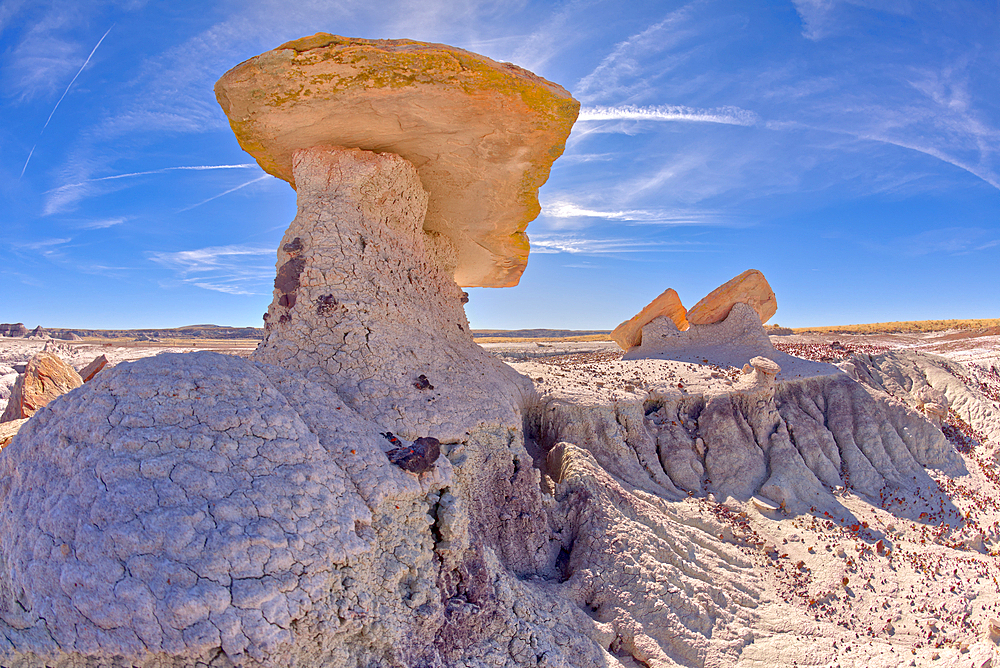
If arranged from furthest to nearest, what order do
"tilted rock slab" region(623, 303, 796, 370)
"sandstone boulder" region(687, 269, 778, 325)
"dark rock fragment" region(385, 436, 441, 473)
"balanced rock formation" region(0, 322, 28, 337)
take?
1. "balanced rock formation" region(0, 322, 28, 337)
2. "sandstone boulder" region(687, 269, 778, 325)
3. "tilted rock slab" region(623, 303, 796, 370)
4. "dark rock fragment" region(385, 436, 441, 473)

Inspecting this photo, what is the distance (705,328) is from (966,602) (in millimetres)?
7895

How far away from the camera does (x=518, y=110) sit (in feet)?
16.6

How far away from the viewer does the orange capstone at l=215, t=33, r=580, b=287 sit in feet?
14.5

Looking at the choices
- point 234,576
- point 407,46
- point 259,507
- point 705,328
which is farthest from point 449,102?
point 705,328

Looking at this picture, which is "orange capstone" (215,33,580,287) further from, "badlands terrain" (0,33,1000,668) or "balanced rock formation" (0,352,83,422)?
"balanced rock formation" (0,352,83,422)

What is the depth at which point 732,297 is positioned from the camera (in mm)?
13156

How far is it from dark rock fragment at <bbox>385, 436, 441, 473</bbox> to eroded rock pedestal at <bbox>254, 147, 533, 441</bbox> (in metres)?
0.49

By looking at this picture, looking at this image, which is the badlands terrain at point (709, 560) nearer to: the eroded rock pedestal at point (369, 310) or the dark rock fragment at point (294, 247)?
the eroded rock pedestal at point (369, 310)

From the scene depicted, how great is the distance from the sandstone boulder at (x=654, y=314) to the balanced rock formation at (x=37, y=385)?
41.7ft

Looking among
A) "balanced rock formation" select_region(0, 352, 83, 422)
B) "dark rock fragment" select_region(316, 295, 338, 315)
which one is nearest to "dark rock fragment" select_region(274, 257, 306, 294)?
"dark rock fragment" select_region(316, 295, 338, 315)

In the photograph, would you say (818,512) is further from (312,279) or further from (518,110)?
(312,279)

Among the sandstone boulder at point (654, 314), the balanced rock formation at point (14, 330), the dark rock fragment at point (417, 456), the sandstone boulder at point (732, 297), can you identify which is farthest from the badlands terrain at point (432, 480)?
the balanced rock formation at point (14, 330)

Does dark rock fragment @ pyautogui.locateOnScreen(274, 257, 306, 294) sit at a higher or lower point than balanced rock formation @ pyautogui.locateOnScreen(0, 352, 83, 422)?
higher

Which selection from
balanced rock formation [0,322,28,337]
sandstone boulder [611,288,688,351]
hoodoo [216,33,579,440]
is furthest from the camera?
balanced rock formation [0,322,28,337]
